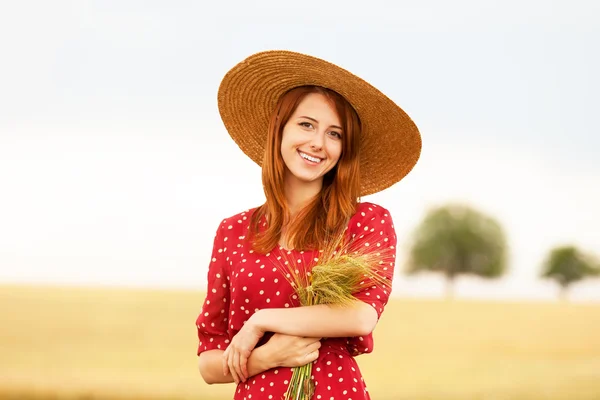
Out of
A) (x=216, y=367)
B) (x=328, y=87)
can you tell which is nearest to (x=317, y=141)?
(x=328, y=87)

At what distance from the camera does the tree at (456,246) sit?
17.6 m

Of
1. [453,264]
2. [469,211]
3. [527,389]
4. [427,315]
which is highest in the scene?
[469,211]

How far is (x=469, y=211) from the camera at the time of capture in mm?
18422

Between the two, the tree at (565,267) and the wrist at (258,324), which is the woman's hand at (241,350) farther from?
the tree at (565,267)

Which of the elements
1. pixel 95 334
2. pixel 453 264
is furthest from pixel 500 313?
pixel 453 264

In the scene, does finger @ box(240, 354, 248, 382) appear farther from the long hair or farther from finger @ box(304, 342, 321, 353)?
the long hair

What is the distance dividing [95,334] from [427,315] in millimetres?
3843

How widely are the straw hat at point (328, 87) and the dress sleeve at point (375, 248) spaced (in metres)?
0.24

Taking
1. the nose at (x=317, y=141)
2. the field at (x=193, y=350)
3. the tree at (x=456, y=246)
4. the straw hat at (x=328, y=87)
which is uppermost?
the tree at (x=456, y=246)

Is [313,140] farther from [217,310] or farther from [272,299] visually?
[217,310]

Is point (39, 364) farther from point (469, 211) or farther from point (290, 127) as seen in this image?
point (469, 211)

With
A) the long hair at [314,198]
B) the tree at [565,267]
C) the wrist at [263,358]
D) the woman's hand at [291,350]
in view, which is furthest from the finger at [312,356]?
the tree at [565,267]

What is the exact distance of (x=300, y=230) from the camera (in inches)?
112

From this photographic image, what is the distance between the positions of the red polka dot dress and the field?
427 cm
